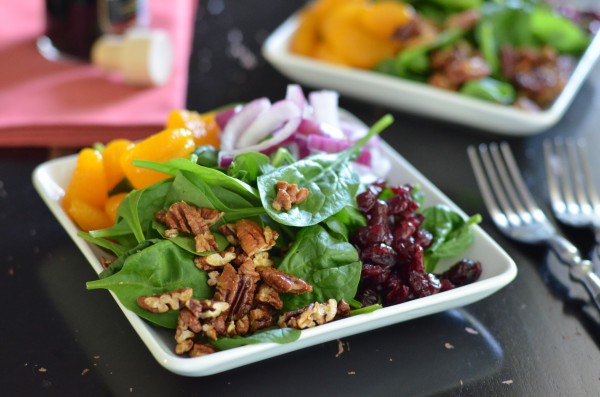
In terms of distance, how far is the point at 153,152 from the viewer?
1.39 m

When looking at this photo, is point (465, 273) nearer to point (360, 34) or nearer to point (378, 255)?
point (378, 255)

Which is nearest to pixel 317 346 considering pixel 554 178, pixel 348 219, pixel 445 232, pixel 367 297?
pixel 367 297

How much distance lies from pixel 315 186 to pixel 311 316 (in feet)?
0.78

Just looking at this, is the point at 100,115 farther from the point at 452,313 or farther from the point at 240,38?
the point at 452,313

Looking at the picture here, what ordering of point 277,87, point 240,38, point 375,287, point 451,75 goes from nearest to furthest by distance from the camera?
point 375,287
point 451,75
point 277,87
point 240,38

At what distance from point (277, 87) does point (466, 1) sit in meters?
0.62

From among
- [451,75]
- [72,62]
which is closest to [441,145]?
[451,75]

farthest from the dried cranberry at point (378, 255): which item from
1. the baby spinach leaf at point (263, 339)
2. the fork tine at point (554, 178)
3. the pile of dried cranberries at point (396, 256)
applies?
the fork tine at point (554, 178)

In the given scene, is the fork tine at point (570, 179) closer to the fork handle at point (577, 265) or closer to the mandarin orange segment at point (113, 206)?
the fork handle at point (577, 265)

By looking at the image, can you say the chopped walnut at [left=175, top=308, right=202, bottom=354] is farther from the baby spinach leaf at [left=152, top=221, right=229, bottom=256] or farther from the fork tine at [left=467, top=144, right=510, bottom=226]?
the fork tine at [left=467, top=144, right=510, bottom=226]

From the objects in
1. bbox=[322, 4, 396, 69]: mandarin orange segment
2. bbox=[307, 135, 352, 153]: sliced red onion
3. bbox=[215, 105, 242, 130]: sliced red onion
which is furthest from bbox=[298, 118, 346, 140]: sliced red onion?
bbox=[322, 4, 396, 69]: mandarin orange segment

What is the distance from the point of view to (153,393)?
1.21 m

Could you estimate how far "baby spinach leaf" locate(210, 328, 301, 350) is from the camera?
1.13 meters

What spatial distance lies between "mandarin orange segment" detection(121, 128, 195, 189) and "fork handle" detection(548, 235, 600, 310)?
2.41 feet
